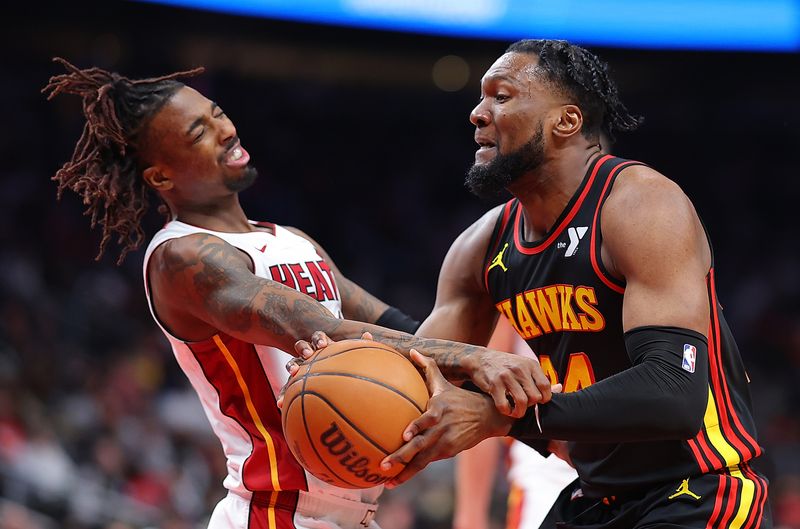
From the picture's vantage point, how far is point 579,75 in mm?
3506

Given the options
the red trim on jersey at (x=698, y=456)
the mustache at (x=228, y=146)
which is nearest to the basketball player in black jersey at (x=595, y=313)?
the red trim on jersey at (x=698, y=456)

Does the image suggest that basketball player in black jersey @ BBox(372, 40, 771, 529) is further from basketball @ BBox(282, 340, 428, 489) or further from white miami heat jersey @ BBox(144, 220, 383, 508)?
white miami heat jersey @ BBox(144, 220, 383, 508)

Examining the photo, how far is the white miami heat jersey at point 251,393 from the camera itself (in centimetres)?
343

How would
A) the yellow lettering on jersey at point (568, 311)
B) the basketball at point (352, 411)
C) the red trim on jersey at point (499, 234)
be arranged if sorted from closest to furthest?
1. the basketball at point (352, 411)
2. the yellow lettering on jersey at point (568, 311)
3. the red trim on jersey at point (499, 234)

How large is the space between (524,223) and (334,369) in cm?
106

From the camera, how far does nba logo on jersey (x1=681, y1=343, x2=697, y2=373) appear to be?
2.85m

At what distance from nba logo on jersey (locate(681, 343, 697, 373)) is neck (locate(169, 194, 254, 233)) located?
5.59 feet

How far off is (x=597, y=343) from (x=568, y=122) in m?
0.77

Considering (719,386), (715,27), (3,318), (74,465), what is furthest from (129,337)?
(719,386)

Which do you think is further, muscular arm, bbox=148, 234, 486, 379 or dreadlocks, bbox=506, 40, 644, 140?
dreadlocks, bbox=506, 40, 644, 140

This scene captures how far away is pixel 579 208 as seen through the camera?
329 centimetres

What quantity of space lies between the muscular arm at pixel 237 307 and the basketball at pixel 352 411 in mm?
201

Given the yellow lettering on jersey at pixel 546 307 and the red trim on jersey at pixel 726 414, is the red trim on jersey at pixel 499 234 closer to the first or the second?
the yellow lettering on jersey at pixel 546 307

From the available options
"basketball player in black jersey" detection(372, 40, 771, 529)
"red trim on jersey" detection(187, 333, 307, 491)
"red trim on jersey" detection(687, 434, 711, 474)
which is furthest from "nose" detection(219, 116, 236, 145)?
"red trim on jersey" detection(687, 434, 711, 474)
